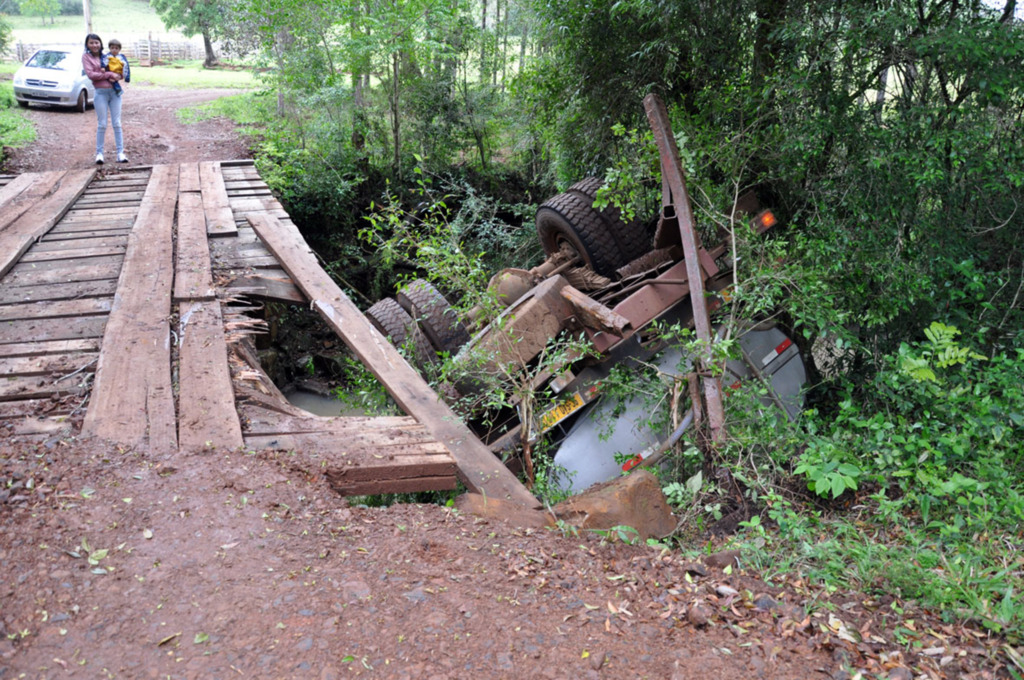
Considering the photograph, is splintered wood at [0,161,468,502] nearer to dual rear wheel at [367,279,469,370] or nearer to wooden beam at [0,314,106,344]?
wooden beam at [0,314,106,344]

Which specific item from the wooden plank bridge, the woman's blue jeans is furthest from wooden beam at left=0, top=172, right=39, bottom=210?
the woman's blue jeans

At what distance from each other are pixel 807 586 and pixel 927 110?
12.4 feet

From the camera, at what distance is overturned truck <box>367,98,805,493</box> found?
5539 mm

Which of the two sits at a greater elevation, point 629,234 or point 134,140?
point 134,140

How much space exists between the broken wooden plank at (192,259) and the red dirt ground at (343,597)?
1.92 metres

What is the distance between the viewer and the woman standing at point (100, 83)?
30.3 feet

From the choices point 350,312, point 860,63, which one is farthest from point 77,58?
point 860,63

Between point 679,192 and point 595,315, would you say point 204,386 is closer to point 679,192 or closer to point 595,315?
point 595,315

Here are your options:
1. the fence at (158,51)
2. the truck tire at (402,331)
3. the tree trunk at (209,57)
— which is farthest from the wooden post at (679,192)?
the fence at (158,51)

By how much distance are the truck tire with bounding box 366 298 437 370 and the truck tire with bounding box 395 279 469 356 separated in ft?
0.30

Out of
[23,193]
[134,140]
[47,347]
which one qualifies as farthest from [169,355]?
[134,140]

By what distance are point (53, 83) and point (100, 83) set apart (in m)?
7.47

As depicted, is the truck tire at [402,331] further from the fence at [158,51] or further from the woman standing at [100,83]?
the fence at [158,51]

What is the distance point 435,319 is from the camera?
7.04m
